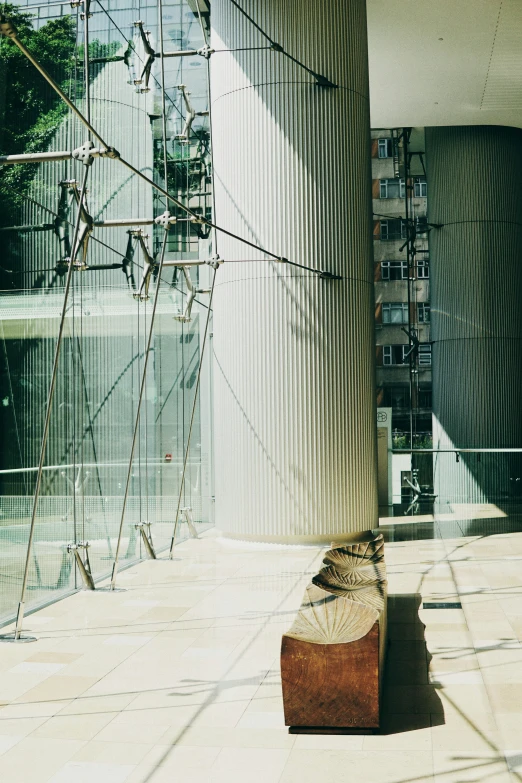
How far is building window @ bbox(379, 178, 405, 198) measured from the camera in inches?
Answer: 945

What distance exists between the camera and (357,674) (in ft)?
12.8

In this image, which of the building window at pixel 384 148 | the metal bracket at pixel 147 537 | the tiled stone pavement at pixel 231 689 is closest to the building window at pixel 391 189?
the building window at pixel 384 148

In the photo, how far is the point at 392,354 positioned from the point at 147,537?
1567 centimetres

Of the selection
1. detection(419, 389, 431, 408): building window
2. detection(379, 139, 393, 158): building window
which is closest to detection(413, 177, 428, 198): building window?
detection(379, 139, 393, 158): building window

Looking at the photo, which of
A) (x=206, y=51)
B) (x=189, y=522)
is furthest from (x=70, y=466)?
(x=206, y=51)

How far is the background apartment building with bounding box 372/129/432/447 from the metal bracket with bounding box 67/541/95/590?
11.3m

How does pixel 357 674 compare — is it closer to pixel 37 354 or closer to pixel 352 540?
pixel 37 354

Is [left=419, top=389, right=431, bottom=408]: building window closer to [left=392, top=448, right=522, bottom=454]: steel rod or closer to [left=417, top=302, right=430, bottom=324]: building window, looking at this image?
[left=417, top=302, right=430, bottom=324]: building window

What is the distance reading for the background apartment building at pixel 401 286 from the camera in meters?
19.1

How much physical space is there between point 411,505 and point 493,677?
10.2 metres

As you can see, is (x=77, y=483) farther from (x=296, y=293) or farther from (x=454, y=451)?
(x=454, y=451)

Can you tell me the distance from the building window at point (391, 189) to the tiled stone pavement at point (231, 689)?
1749 centimetres

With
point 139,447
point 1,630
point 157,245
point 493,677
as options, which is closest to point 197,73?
point 157,245

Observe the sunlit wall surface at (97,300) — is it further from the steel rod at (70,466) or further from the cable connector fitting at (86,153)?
the cable connector fitting at (86,153)
